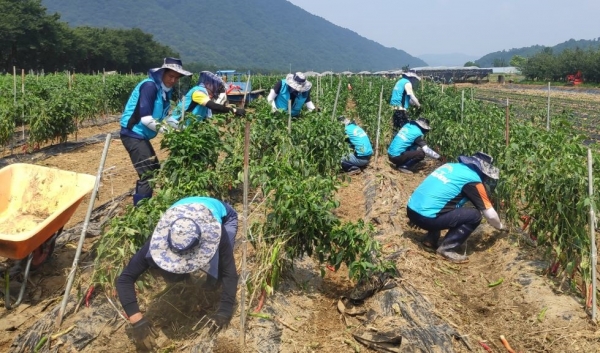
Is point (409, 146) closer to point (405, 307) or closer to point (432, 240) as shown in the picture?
point (432, 240)

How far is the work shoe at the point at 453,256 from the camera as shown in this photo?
5.34 meters

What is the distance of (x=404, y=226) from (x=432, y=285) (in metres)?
1.63

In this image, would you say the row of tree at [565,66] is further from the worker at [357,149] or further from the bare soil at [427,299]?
the bare soil at [427,299]

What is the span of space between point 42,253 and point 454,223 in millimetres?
3830

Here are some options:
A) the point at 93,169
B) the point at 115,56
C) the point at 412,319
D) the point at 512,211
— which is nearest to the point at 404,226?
the point at 512,211

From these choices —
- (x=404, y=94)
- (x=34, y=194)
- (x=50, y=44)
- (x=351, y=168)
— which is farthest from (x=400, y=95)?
(x=50, y=44)

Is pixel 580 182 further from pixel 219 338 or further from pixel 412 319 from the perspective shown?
pixel 219 338

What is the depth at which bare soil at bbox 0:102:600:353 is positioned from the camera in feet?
12.1

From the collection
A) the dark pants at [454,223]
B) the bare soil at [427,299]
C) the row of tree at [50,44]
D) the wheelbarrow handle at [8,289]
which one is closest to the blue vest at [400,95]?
the bare soil at [427,299]

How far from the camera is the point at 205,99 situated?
20.9ft

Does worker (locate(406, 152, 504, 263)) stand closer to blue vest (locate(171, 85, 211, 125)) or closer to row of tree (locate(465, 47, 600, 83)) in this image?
blue vest (locate(171, 85, 211, 125))

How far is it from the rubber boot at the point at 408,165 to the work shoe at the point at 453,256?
3501 mm

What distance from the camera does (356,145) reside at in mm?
8297

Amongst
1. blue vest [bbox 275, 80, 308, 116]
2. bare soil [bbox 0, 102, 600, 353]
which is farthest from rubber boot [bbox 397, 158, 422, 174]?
bare soil [bbox 0, 102, 600, 353]
